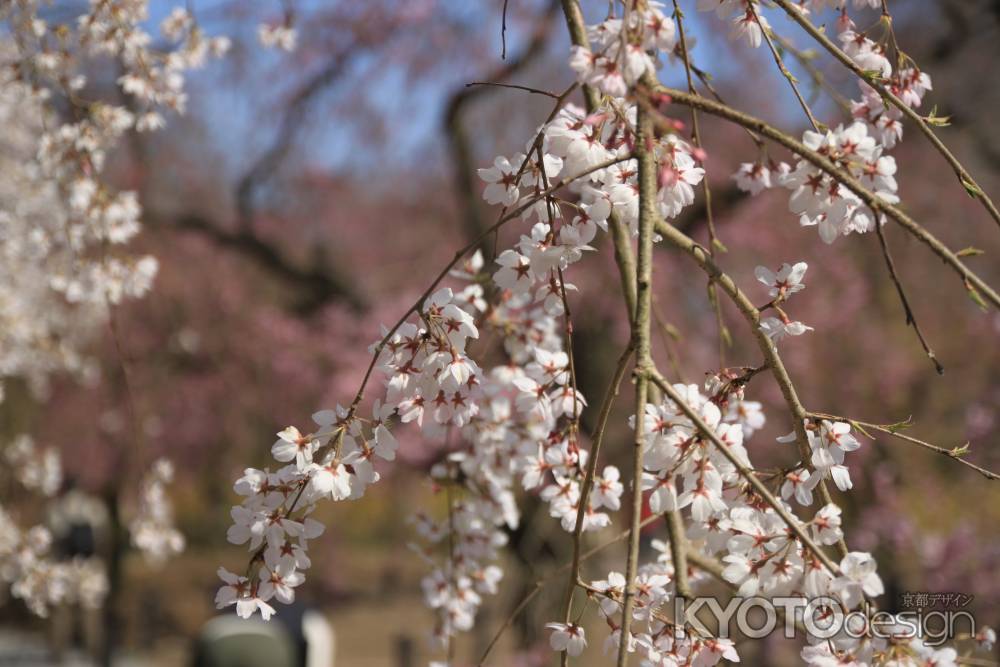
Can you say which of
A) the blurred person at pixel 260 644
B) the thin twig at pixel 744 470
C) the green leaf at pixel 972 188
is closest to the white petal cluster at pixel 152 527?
the blurred person at pixel 260 644

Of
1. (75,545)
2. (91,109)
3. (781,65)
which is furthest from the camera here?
(75,545)

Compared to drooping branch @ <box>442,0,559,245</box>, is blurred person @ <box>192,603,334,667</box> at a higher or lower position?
lower

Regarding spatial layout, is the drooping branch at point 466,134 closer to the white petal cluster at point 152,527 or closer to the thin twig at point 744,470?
the white petal cluster at point 152,527

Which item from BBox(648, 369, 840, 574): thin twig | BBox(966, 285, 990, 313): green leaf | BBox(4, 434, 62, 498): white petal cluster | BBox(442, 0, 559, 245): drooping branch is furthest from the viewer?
BBox(442, 0, 559, 245): drooping branch

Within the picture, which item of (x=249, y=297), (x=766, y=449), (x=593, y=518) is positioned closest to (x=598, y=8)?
(x=766, y=449)

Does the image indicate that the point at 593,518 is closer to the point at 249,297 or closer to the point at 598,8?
the point at 598,8

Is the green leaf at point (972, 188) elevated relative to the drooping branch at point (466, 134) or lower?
lower

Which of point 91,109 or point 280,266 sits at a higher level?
point 280,266

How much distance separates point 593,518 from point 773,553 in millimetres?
304

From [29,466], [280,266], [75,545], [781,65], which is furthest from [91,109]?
[75,545]

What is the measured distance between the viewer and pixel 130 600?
11203 mm

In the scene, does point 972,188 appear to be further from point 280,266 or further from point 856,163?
point 280,266

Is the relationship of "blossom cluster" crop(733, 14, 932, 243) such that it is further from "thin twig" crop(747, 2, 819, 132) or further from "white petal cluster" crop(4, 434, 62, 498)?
"white petal cluster" crop(4, 434, 62, 498)

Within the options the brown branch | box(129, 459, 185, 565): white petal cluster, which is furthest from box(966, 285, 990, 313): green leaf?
the brown branch
